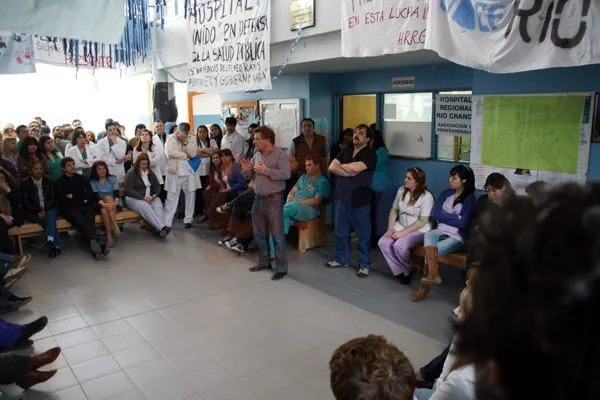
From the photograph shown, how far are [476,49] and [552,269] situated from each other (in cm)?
368

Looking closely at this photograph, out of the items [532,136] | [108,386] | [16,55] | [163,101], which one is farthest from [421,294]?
[16,55]

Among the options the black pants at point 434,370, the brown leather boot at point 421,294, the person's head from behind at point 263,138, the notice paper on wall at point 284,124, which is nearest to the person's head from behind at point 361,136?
the person's head from behind at point 263,138

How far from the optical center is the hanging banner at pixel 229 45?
6.12 m

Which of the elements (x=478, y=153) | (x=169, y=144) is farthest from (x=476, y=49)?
(x=169, y=144)

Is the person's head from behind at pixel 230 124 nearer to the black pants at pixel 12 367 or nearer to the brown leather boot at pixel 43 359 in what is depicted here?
the brown leather boot at pixel 43 359

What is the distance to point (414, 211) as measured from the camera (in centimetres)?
516

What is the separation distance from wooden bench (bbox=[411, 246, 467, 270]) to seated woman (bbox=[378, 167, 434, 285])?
0.06m

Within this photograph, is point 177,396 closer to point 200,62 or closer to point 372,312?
point 372,312

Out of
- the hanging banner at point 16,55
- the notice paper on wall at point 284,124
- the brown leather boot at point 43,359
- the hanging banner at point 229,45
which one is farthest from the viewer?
the hanging banner at point 16,55

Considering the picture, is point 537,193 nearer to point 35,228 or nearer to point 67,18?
point 67,18

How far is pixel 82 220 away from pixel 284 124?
3386 millimetres

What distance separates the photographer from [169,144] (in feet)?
24.9

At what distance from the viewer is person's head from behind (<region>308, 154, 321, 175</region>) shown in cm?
629

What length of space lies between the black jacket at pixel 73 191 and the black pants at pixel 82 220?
66 mm
